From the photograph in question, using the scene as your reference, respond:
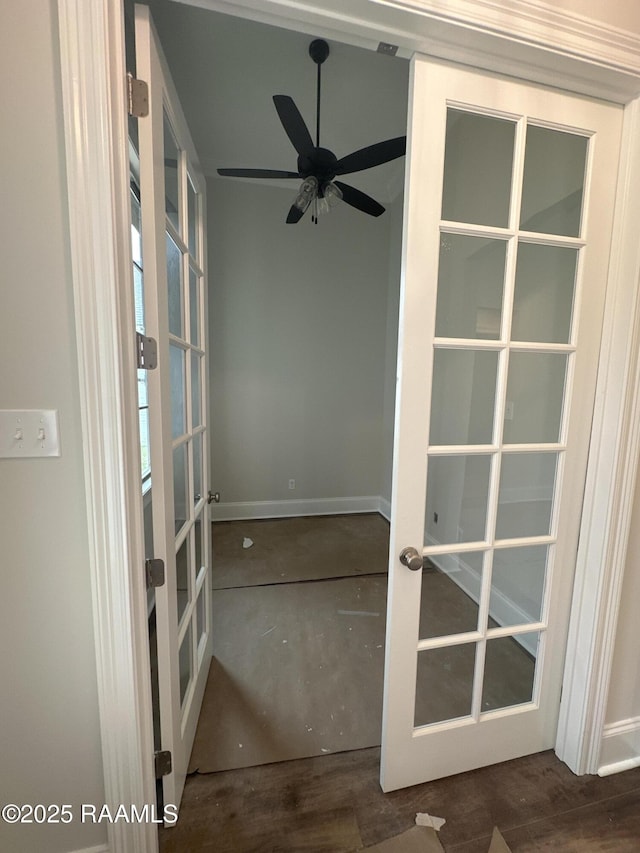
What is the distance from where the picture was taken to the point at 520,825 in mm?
1169

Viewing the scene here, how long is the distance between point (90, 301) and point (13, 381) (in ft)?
0.84

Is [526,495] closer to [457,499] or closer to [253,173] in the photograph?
[457,499]

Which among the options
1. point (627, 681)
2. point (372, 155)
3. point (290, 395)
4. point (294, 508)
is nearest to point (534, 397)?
point (627, 681)

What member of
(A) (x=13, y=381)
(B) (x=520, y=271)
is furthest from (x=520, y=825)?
(A) (x=13, y=381)

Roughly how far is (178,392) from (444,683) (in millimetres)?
1444

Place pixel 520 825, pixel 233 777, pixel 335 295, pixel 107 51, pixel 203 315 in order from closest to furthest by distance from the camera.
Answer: pixel 107 51 < pixel 520 825 < pixel 233 777 < pixel 203 315 < pixel 335 295

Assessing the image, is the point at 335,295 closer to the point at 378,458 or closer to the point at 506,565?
the point at 378,458

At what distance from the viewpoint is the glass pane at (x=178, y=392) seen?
1188mm

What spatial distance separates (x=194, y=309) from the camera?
1.48 meters

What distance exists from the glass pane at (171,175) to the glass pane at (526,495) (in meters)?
1.39

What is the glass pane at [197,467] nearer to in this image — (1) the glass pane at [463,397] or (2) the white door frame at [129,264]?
(2) the white door frame at [129,264]

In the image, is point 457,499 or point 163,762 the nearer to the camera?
point 163,762

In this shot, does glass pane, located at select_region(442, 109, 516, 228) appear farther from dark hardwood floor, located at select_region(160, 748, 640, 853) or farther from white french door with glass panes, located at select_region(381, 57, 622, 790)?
dark hardwood floor, located at select_region(160, 748, 640, 853)

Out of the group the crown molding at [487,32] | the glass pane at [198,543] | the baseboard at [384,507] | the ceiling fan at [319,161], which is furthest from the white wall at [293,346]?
the crown molding at [487,32]
